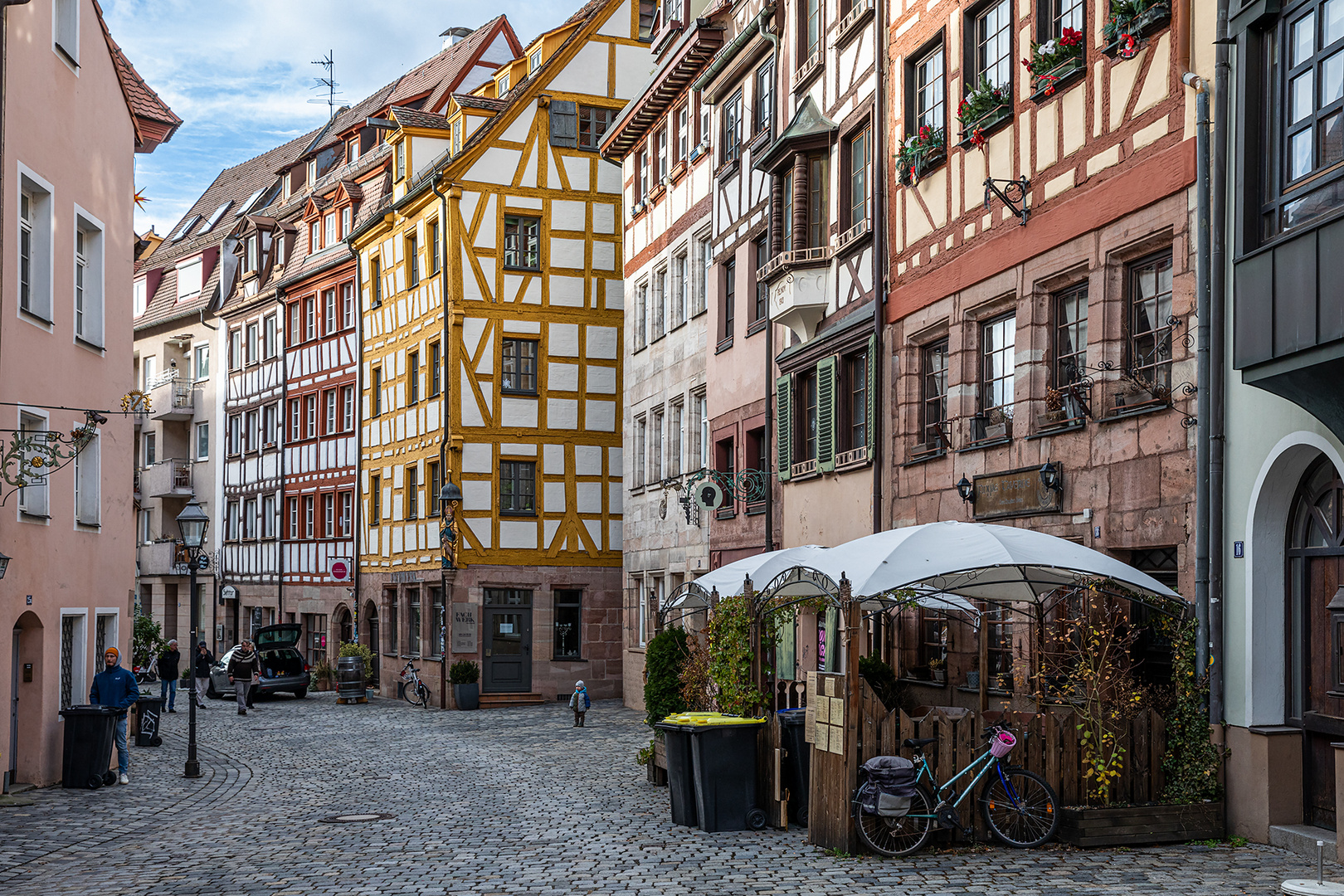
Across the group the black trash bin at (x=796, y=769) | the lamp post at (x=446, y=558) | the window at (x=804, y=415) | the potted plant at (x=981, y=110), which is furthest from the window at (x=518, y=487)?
the black trash bin at (x=796, y=769)

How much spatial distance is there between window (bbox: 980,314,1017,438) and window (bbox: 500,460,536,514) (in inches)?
796

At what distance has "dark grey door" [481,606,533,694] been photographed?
113 ft

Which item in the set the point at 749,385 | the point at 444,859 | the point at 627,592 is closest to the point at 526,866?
the point at 444,859

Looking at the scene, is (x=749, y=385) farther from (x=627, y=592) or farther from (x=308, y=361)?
(x=308, y=361)

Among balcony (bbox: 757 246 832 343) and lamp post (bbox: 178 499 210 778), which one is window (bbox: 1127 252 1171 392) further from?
lamp post (bbox: 178 499 210 778)

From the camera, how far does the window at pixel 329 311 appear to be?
43062mm

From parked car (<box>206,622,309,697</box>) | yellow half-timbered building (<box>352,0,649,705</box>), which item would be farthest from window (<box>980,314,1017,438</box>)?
parked car (<box>206,622,309,697</box>)

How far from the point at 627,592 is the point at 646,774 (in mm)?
14581

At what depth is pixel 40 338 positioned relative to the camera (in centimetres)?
1767

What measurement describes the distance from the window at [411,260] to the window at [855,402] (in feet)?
64.7

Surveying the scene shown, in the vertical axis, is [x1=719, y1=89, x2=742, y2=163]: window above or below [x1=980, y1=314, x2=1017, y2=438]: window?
above

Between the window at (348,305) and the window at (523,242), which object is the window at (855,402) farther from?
the window at (348,305)

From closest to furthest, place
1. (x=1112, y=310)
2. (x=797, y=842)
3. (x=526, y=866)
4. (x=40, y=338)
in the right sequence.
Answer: (x=526, y=866) < (x=797, y=842) < (x=1112, y=310) < (x=40, y=338)

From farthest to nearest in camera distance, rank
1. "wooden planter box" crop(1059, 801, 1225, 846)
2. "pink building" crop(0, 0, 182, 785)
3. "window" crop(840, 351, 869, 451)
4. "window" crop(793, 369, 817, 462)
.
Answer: "window" crop(793, 369, 817, 462)
"window" crop(840, 351, 869, 451)
"pink building" crop(0, 0, 182, 785)
"wooden planter box" crop(1059, 801, 1225, 846)
